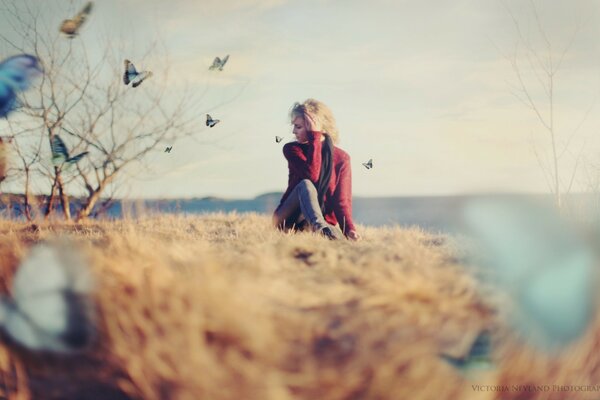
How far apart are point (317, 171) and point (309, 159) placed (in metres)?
0.12

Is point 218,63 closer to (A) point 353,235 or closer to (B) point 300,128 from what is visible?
(B) point 300,128

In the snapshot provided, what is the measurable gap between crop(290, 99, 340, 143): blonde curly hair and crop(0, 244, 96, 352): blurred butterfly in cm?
259

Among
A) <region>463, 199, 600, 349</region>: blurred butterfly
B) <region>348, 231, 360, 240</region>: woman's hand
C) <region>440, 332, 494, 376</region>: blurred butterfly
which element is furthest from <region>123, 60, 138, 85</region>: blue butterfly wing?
<region>440, 332, 494, 376</region>: blurred butterfly

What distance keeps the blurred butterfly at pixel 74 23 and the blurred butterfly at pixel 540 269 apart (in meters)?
3.41

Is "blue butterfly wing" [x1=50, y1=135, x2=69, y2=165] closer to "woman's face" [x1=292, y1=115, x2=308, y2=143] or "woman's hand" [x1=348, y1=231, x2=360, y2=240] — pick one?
"woman's face" [x1=292, y1=115, x2=308, y2=143]

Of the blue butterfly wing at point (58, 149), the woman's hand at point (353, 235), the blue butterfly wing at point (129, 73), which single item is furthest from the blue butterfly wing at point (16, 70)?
the woman's hand at point (353, 235)

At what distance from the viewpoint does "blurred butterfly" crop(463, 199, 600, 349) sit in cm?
165

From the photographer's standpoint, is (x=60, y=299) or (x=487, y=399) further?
(x=60, y=299)

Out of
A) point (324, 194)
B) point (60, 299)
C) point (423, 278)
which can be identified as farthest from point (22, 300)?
point (324, 194)

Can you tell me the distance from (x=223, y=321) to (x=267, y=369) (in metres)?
0.18

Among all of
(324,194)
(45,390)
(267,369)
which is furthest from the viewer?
(324,194)

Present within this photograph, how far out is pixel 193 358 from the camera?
132 cm

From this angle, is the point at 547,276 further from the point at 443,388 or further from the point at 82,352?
the point at 82,352

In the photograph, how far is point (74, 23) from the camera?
167 inches
